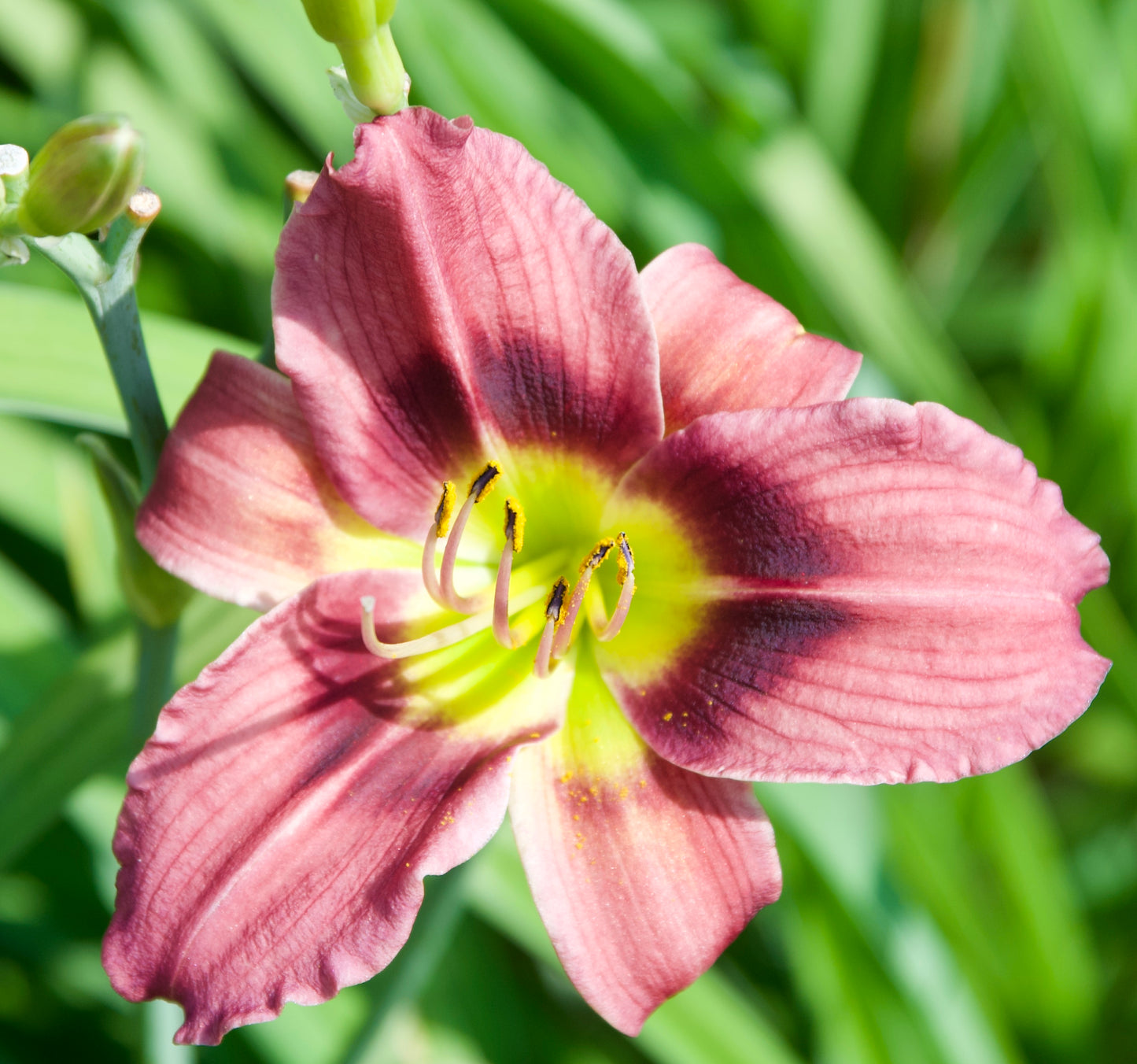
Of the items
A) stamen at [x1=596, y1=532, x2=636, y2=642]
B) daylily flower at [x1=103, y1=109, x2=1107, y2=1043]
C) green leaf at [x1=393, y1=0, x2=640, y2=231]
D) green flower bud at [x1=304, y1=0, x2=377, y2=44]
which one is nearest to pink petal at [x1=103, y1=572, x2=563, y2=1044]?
daylily flower at [x1=103, y1=109, x2=1107, y2=1043]

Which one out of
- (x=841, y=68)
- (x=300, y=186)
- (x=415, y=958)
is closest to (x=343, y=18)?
(x=300, y=186)

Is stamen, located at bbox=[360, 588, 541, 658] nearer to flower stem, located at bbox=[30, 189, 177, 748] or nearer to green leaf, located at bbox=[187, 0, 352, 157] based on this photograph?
flower stem, located at bbox=[30, 189, 177, 748]

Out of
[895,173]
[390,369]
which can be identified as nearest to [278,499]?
[390,369]

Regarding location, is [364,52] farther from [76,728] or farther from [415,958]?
[415,958]

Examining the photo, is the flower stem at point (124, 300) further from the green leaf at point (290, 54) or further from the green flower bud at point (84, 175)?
the green leaf at point (290, 54)

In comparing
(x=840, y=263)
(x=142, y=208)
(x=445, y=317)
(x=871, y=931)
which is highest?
(x=142, y=208)

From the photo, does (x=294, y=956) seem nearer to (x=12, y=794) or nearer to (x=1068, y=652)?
(x=12, y=794)
